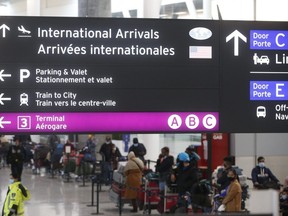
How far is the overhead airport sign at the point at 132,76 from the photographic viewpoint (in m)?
6.75

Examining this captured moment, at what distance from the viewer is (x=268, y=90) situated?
7.27 metres

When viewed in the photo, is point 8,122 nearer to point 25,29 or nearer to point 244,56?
point 25,29

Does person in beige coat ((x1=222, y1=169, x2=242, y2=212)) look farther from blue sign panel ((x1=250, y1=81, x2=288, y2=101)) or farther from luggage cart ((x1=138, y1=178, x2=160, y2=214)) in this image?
blue sign panel ((x1=250, y1=81, x2=288, y2=101))

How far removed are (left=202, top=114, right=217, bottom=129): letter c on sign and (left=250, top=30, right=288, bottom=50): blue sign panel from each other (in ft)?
2.99

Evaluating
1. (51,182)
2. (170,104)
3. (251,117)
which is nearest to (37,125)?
(170,104)

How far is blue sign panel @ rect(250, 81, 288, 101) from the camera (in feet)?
23.7

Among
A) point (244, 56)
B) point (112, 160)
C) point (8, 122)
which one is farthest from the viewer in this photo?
point (112, 160)

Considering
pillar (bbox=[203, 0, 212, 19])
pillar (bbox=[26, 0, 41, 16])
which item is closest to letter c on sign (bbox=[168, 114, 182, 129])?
pillar (bbox=[203, 0, 212, 19])

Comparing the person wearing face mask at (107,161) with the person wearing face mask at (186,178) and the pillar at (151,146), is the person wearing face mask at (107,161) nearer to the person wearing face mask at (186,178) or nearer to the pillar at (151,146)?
the pillar at (151,146)

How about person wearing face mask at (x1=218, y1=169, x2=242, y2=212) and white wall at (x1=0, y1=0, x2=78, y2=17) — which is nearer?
person wearing face mask at (x1=218, y1=169, x2=242, y2=212)

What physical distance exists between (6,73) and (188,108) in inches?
77.0

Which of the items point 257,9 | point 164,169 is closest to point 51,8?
point 257,9

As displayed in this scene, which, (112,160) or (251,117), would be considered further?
(112,160)

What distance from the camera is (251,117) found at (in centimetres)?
722
